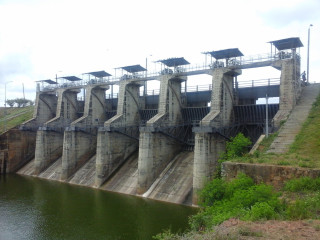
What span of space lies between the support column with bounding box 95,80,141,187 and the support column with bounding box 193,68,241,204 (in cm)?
1345

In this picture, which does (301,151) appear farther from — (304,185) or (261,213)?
(261,213)

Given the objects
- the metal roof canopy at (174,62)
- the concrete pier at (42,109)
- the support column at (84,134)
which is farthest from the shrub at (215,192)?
the concrete pier at (42,109)

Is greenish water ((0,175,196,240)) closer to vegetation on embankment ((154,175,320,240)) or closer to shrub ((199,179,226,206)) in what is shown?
shrub ((199,179,226,206))

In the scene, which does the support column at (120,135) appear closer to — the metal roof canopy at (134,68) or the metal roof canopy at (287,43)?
the metal roof canopy at (134,68)

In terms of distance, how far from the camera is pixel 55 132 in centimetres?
4856

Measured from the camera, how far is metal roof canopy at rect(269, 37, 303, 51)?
2923 centimetres

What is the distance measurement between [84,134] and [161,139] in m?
14.0

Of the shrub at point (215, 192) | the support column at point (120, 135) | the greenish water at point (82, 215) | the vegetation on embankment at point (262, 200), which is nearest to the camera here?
the vegetation on embankment at point (262, 200)

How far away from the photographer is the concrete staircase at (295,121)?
2326 cm

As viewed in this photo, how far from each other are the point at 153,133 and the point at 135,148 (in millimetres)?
9016

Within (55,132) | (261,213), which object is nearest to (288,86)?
(261,213)

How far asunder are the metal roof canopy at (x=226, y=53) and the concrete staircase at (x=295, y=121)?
7750 millimetres

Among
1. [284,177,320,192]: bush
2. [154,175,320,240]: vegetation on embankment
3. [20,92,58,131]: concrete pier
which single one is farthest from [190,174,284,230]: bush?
[20,92,58,131]: concrete pier

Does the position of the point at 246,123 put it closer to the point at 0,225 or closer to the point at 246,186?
the point at 246,186
